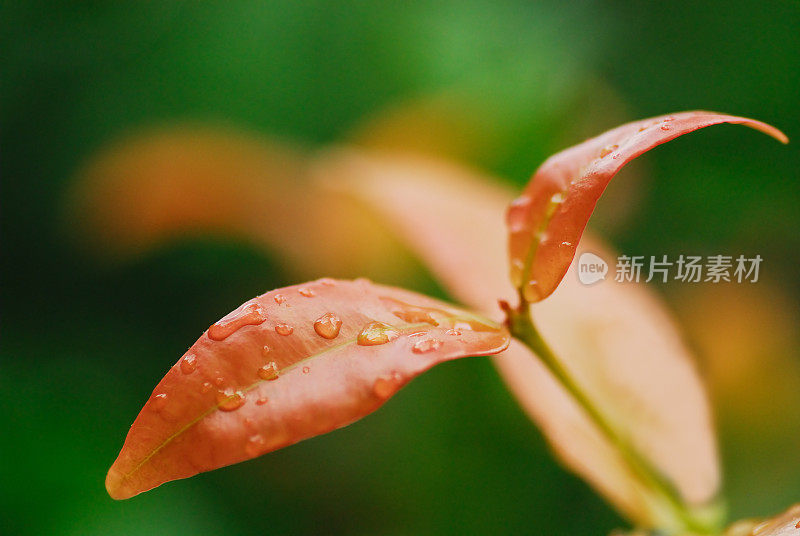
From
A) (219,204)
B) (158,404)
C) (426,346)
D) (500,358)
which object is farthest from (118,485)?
(219,204)

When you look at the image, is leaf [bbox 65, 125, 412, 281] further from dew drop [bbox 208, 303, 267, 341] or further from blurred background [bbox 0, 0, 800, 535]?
dew drop [bbox 208, 303, 267, 341]

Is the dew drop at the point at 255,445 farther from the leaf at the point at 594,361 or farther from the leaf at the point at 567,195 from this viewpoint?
the leaf at the point at 594,361

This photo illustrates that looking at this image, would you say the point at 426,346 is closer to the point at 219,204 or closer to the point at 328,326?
the point at 328,326

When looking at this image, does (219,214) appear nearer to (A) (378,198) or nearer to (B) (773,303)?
(A) (378,198)

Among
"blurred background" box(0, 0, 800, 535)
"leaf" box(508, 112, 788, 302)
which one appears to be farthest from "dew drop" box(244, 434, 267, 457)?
"blurred background" box(0, 0, 800, 535)

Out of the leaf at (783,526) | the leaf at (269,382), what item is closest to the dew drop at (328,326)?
the leaf at (269,382)

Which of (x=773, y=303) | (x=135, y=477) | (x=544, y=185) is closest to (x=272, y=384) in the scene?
(x=135, y=477)
